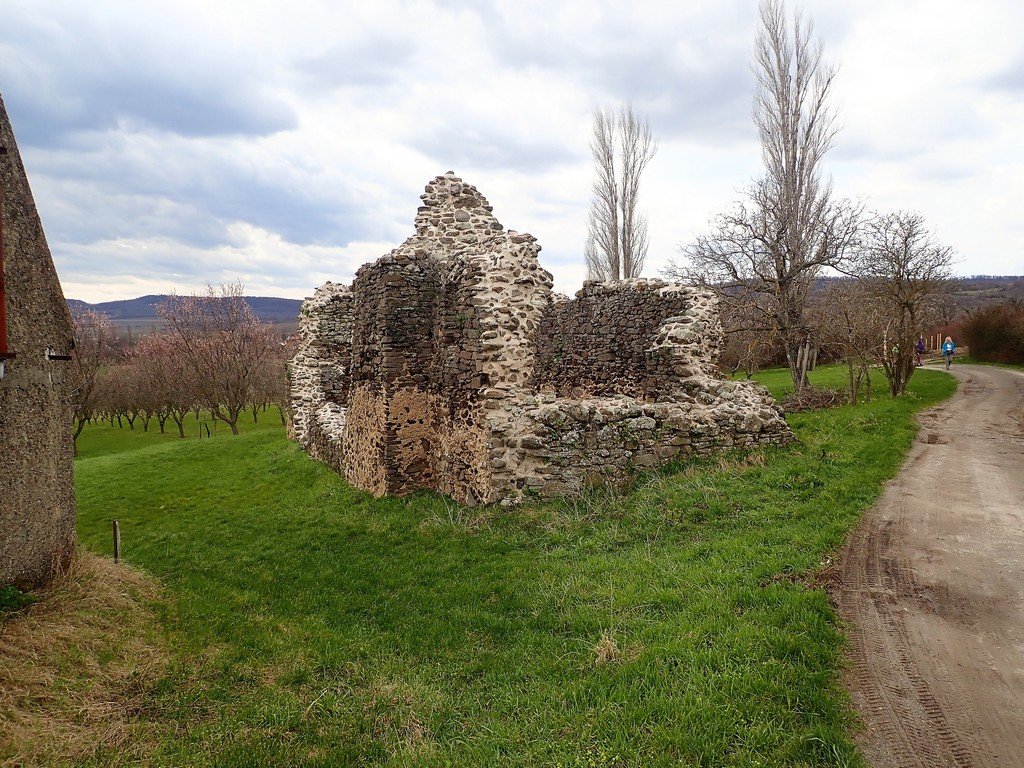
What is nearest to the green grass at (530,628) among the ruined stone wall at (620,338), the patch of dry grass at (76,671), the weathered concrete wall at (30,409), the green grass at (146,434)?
the patch of dry grass at (76,671)

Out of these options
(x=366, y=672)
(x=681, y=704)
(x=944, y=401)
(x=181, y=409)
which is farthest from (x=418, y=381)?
(x=181, y=409)

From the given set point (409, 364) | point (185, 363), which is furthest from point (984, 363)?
point (185, 363)

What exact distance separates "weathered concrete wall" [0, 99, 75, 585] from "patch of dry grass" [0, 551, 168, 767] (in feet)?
1.43

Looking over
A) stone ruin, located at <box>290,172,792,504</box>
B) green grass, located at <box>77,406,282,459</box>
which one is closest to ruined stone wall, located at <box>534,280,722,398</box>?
stone ruin, located at <box>290,172,792,504</box>

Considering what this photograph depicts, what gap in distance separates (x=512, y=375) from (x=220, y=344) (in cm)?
2261

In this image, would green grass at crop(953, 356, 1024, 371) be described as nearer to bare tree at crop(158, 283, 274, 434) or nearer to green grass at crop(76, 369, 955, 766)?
green grass at crop(76, 369, 955, 766)

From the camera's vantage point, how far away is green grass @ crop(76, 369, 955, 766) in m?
3.54

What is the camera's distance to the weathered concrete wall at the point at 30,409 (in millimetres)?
4984

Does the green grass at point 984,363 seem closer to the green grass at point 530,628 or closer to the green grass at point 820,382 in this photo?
the green grass at point 820,382

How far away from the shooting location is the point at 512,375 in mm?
10016

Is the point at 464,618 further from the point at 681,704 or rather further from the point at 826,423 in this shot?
the point at 826,423

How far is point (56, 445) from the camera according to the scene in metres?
5.57

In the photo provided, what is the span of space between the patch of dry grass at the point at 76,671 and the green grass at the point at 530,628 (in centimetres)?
21

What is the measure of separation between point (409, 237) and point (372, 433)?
4.36 metres
